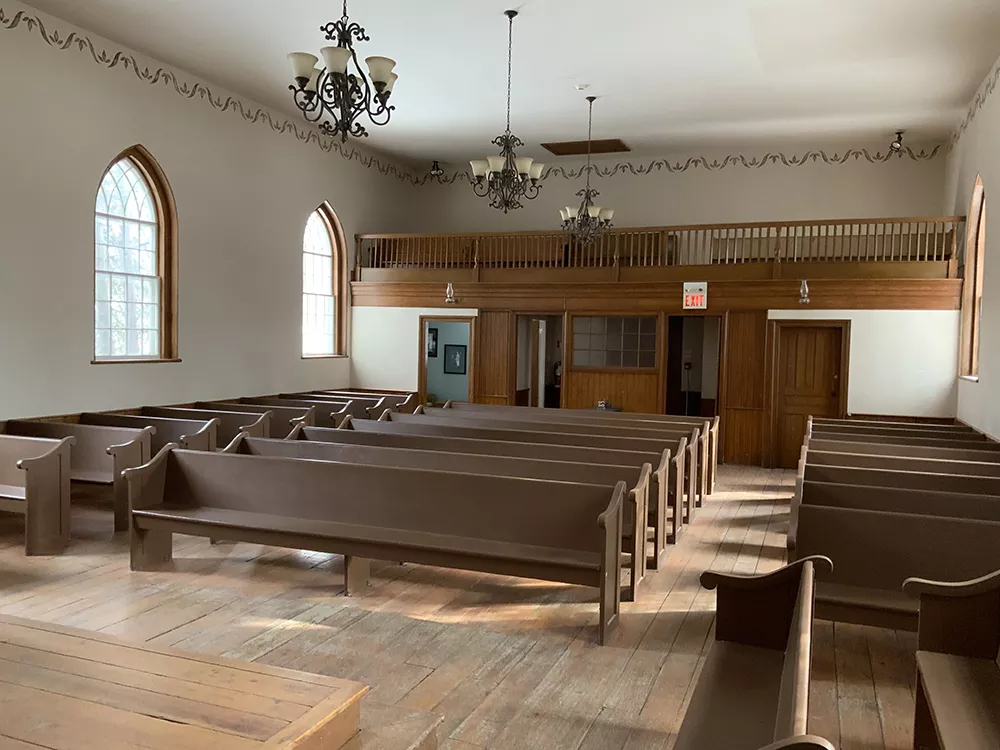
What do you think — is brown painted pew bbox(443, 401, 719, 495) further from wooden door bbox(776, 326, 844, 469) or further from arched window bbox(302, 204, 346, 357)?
arched window bbox(302, 204, 346, 357)

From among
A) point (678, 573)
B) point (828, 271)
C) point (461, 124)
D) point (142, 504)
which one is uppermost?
point (461, 124)

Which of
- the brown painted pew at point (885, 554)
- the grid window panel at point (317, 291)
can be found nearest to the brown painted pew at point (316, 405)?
the grid window panel at point (317, 291)

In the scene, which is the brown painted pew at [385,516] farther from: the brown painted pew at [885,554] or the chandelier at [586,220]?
the chandelier at [586,220]

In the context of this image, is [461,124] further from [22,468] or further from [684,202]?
[22,468]

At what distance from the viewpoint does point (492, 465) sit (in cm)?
519

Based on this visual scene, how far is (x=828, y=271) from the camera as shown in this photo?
372 inches

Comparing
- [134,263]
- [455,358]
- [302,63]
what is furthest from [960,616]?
[455,358]

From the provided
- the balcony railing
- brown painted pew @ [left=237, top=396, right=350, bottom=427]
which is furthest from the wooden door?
brown painted pew @ [left=237, top=396, right=350, bottom=427]

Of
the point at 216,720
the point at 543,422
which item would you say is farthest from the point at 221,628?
the point at 543,422

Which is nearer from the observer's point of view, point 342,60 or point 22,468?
point 342,60

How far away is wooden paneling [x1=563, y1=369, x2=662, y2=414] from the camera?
10477mm

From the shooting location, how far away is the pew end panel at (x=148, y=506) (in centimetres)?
470

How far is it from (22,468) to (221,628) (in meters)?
2.10

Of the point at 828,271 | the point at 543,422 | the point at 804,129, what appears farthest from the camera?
the point at 804,129
